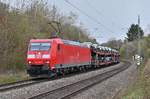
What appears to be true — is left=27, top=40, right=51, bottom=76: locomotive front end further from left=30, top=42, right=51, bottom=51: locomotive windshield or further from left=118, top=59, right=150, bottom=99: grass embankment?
left=118, top=59, right=150, bottom=99: grass embankment

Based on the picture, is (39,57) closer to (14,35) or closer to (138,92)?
(14,35)

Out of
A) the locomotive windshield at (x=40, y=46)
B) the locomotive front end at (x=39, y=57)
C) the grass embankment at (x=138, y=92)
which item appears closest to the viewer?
the grass embankment at (x=138, y=92)

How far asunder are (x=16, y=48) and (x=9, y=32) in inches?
72.5

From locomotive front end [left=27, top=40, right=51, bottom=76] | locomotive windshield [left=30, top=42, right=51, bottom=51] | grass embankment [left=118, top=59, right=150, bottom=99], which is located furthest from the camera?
locomotive windshield [left=30, top=42, right=51, bottom=51]

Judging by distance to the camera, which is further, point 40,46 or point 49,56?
point 40,46

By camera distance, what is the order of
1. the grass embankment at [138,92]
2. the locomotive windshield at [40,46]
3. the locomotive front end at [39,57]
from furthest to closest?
1. the locomotive windshield at [40,46]
2. the locomotive front end at [39,57]
3. the grass embankment at [138,92]

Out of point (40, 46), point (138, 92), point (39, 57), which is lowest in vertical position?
point (138, 92)

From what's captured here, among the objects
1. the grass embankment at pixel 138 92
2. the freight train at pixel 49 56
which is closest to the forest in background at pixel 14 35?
the freight train at pixel 49 56

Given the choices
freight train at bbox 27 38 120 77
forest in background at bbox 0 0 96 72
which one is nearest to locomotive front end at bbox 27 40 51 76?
freight train at bbox 27 38 120 77

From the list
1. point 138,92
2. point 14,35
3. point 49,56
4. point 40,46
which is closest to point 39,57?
point 49,56

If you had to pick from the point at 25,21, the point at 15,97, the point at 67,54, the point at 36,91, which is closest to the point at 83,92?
the point at 36,91

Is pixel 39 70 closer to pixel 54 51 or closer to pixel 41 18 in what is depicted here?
pixel 54 51

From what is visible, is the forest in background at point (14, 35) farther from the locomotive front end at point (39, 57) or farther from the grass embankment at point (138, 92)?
the grass embankment at point (138, 92)

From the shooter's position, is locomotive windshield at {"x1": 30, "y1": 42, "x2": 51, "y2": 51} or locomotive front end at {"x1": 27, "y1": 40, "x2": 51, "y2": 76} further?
locomotive windshield at {"x1": 30, "y1": 42, "x2": 51, "y2": 51}
